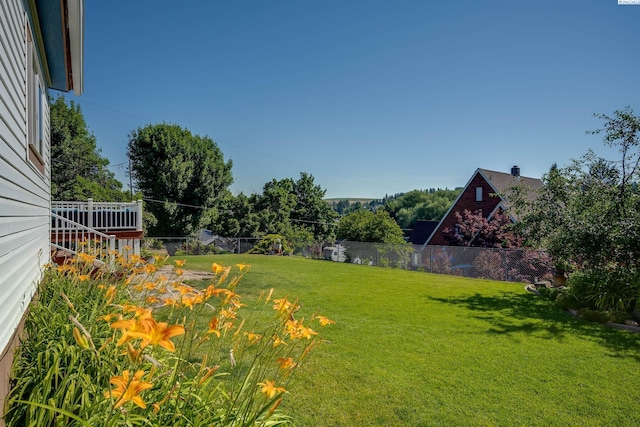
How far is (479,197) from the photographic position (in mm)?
19344

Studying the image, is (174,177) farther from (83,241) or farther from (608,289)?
(608,289)

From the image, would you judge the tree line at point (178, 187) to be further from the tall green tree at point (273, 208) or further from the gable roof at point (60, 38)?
the gable roof at point (60, 38)

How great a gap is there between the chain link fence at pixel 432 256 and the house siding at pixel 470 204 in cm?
537

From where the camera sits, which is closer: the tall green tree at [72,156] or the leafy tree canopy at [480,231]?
the leafy tree canopy at [480,231]

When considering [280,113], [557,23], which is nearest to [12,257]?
[557,23]

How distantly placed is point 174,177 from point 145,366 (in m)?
24.2

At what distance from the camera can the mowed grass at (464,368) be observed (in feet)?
10.4

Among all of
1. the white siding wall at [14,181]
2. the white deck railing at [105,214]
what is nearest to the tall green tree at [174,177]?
the white deck railing at [105,214]

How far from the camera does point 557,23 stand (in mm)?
7859

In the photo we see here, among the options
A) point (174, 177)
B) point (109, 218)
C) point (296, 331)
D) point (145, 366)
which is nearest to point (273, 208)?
point (174, 177)

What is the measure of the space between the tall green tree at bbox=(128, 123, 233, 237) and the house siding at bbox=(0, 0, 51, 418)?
2202cm

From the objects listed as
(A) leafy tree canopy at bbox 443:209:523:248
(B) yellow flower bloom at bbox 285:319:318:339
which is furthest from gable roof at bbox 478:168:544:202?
(B) yellow flower bloom at bbox 285:319:318:339

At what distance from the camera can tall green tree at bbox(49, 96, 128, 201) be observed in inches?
766

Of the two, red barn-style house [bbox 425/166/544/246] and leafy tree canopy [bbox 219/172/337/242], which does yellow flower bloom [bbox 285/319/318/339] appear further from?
leafy tree canopy [bbox 219/172/337/242]
